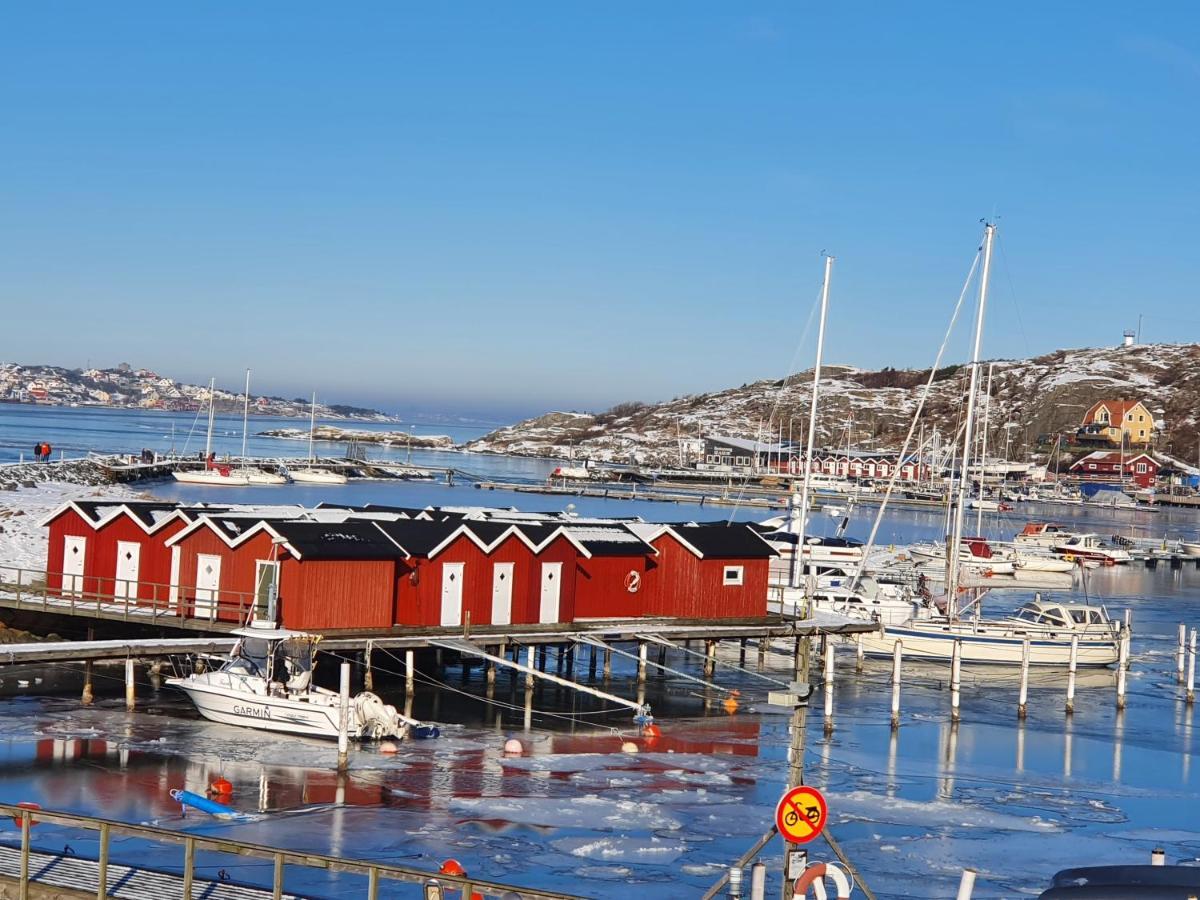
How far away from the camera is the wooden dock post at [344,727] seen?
3094 cm

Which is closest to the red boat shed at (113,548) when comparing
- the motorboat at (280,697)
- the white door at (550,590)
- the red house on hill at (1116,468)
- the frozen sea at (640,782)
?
the frozen sea at (640,782)

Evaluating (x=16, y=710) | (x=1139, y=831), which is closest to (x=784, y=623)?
(x=1139, y=831)

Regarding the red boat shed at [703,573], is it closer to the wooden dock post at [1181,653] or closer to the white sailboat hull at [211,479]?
the wooden dock post at [1181,653]

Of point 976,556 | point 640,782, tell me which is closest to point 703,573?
point 640,782

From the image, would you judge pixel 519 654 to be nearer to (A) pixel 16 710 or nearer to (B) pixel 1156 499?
(A) pixel 16 710

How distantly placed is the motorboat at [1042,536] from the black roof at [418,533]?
214 ft

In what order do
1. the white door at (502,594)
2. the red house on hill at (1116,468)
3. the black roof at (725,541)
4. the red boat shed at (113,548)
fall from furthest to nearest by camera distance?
the red house on hill at (1116,468)
the black roof at (725,541)
the white door at (502,594)
the red boat shed at (113,548)

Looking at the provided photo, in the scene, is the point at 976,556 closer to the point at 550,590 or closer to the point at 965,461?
the point at 965,461

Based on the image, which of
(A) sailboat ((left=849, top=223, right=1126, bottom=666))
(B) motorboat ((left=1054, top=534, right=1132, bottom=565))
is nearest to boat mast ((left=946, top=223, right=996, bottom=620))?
(A) sailboat ((left=849, top=223, right=1126, bottom=666))

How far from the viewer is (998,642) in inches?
2032

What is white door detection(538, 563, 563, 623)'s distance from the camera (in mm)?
43125

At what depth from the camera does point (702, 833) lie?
27375 mm

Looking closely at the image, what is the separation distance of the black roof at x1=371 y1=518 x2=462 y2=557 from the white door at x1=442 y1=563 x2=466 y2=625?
2.66ft

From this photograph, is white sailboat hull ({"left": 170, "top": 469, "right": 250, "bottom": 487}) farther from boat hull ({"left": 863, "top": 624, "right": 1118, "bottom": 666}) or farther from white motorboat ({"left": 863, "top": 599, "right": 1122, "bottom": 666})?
boat hull ({"left": 863, "top": 624, "right": 1118, "bottom": 666})
